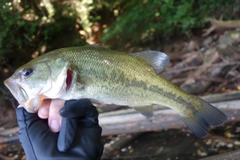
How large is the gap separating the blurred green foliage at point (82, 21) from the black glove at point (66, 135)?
4.72m

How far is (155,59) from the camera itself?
2248 millimetres

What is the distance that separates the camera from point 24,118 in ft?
7.47

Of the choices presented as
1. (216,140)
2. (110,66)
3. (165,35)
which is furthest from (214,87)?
(110,66)

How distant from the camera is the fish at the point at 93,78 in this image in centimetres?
198

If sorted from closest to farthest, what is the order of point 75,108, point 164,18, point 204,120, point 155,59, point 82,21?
point 75,108, point 155,59, point 204,120, point 164,18, point 82,21

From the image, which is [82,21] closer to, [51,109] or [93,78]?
[51,109]

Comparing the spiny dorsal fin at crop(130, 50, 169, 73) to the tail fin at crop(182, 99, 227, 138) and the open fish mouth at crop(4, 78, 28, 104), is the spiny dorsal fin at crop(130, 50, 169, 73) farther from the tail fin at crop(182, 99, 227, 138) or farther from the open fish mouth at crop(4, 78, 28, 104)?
the open fish mouth at crop(4, 78, 28, 104)

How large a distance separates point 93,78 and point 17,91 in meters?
0.56

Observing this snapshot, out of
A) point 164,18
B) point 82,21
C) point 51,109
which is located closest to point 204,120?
point 51,109

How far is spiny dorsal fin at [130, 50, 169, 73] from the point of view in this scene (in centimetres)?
223

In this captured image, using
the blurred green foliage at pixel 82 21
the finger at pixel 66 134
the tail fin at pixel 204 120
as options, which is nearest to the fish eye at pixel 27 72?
the finger at pixel 66 134

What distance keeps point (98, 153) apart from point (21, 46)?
224 inches

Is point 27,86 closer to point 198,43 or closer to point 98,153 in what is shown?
point 98,153

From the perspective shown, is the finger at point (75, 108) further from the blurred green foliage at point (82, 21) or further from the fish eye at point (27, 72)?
the blurred green foliage at point (82, 21)
